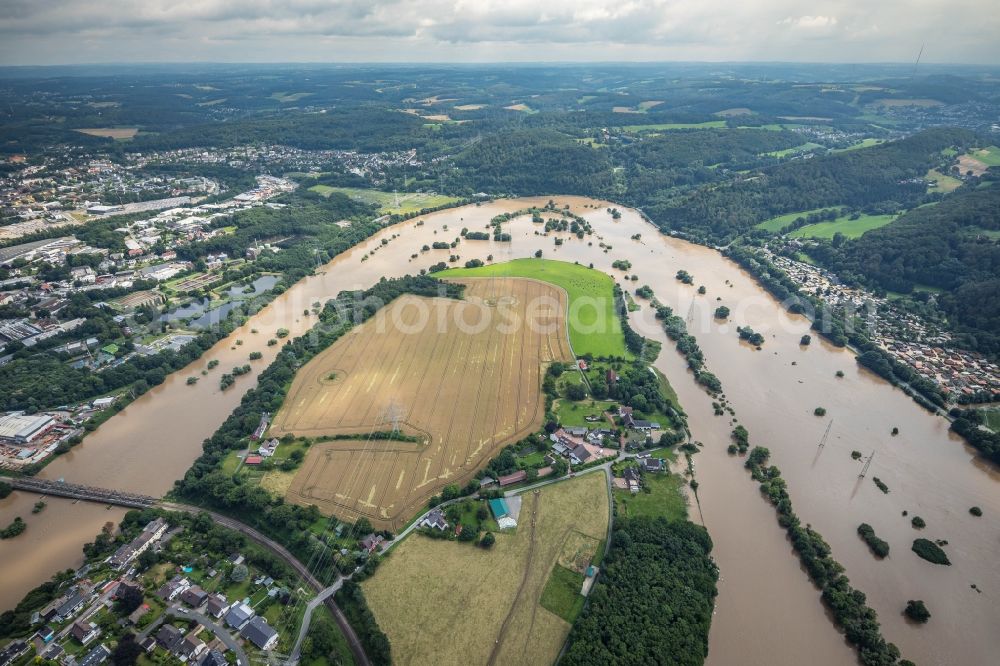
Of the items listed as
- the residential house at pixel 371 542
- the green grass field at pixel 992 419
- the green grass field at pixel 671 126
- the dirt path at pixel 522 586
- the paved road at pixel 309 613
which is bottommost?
the green grass field at pixel 992 419

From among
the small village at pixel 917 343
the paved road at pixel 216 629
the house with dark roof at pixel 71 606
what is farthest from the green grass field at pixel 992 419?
the house with dark roof at pixel 71 606

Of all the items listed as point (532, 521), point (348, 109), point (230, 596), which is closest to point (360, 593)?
point (230, 596)

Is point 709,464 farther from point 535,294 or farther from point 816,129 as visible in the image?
point 816,129

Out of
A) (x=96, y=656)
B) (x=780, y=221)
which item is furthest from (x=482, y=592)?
(x=780, y=221)

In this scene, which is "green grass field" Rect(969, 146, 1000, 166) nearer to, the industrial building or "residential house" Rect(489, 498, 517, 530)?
"residential house" Rect(489, 498, 517, 530)

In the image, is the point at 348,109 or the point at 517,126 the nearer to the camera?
the point at 517,126

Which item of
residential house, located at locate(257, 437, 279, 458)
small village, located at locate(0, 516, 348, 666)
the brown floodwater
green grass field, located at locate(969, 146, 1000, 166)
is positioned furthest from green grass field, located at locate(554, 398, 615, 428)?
green grass field, located at locate(969, 146, 1000, 166)

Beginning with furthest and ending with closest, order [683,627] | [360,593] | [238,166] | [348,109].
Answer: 1. [348,109]
2. [238,166]
3. [360,593]
4. [683,627]

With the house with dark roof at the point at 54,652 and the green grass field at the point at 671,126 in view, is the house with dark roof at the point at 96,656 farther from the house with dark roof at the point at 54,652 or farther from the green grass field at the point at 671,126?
the green grass field at the point at 671,126
